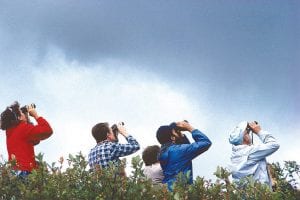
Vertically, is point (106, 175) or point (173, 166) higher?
point (173, 166)

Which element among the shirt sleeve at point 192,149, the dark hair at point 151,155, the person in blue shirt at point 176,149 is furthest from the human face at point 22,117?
the shirt sleeve at point 192,149

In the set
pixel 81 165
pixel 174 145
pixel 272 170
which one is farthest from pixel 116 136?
pixel 272 170

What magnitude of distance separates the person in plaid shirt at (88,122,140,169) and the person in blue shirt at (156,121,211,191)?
1.94 ft

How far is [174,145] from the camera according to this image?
355 inches

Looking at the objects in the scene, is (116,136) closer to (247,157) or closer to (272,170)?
(247,157)

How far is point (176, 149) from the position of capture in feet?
29.1

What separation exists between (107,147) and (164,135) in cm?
109

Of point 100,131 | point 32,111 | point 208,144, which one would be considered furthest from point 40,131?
point 208,144

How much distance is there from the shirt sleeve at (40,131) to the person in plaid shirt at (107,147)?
92 cm

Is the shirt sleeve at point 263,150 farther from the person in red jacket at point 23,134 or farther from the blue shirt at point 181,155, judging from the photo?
the person in red jacket at point 23,134

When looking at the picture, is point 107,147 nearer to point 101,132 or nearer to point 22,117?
point 101,132

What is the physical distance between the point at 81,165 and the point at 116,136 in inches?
92.2

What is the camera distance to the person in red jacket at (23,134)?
906cm

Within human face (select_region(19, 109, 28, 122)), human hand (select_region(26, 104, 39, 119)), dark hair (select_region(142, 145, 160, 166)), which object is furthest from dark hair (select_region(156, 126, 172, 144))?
human face (select_region(19, 109, 28, 122))
